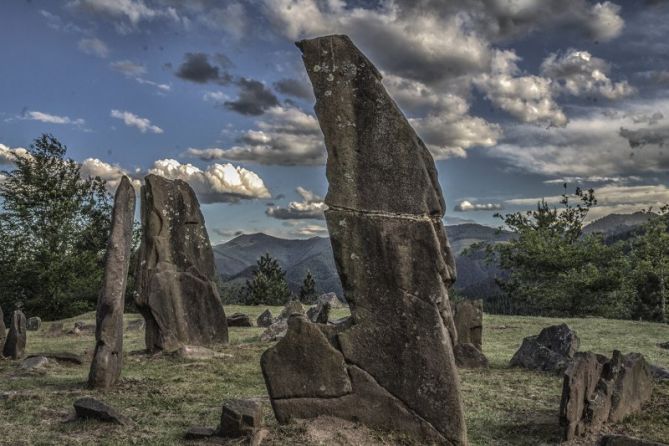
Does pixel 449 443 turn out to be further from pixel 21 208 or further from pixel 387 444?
pixel 21 208

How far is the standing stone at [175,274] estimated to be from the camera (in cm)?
1883

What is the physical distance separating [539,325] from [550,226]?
2594 centimetres

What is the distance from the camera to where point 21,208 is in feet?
157

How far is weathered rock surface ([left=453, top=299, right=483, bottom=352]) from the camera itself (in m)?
19.6

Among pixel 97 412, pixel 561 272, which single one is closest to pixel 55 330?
pixel 97 412

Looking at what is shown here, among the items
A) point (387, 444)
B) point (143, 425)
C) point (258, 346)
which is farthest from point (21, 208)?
point (387, 444)

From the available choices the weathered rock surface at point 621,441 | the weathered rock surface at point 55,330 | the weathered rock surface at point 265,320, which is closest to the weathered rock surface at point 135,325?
the weathered rock surface at point 55,330

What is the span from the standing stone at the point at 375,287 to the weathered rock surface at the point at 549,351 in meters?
7.24

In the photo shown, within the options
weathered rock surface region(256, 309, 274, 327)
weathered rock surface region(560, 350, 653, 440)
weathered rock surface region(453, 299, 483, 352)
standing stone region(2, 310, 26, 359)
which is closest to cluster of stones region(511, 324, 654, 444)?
weathered rock surface region(560, 350, 653, 440)

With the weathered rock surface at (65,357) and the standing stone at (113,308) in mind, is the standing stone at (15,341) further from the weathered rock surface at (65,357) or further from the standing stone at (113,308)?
the standing stone at (113,308)

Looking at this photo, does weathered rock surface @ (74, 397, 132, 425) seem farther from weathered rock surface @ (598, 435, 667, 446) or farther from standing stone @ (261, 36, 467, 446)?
weathered rock surface @ (598, 435, 667, 446)

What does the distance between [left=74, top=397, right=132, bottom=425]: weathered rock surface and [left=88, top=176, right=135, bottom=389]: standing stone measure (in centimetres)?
A: 317

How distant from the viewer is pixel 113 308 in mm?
13664

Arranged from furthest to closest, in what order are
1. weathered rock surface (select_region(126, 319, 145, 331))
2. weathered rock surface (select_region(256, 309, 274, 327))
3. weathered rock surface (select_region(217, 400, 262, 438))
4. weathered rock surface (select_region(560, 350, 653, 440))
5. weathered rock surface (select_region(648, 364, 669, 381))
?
1. weathered rock surface (select_region(256, 309, 274, 327))
2. weathered rock surface (select_region(126, 319, 145, 331))
3. weathered rock surface (select_region(648, 364, 669, 381))
4. weathered rock surface (select_region(560, 350, 653, 440))
5. weathered rock surface (select_region(217, 400, 262, 438))
